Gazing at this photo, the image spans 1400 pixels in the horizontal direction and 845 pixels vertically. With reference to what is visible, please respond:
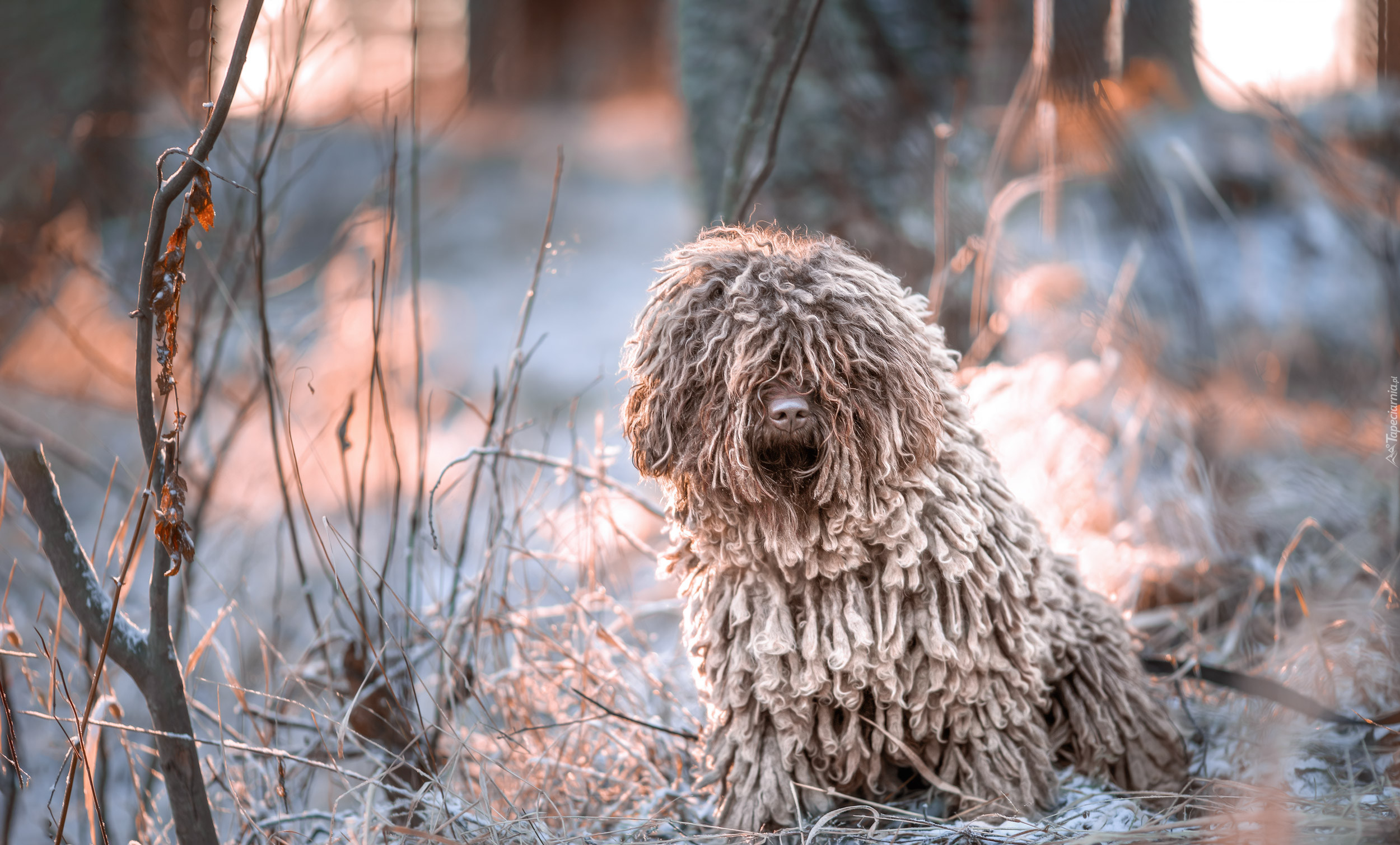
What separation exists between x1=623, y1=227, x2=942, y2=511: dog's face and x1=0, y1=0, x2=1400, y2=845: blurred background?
0.33 meters

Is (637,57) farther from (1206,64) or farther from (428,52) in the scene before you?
(1206,64)

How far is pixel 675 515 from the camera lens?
1.83 m

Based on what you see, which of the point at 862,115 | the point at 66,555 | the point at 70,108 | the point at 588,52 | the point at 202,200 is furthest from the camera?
the point at 588,52

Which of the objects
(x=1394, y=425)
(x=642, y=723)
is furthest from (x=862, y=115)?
(x=642, y=723)

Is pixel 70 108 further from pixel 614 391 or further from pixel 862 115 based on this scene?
pixel 862 115

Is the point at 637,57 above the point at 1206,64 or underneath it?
above

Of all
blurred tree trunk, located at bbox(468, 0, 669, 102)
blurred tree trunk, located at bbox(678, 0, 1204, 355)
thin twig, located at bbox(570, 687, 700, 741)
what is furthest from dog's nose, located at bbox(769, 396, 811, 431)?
blurred tree trunk, located at bbox(468, 0, 669, 102)

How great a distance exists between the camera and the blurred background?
2.05m

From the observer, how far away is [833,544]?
5.70 feet

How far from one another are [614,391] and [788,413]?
476 cm

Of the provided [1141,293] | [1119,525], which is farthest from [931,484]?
[1141,293]

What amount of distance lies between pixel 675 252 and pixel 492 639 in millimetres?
1186

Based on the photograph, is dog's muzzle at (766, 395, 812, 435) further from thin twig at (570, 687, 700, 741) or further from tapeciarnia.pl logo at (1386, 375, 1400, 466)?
tapeciarnia.pl logo at (1386, 375, 1400, 466)

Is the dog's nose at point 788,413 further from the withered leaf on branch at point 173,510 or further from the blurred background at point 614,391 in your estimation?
the withered leaf on branch at point 173,510
